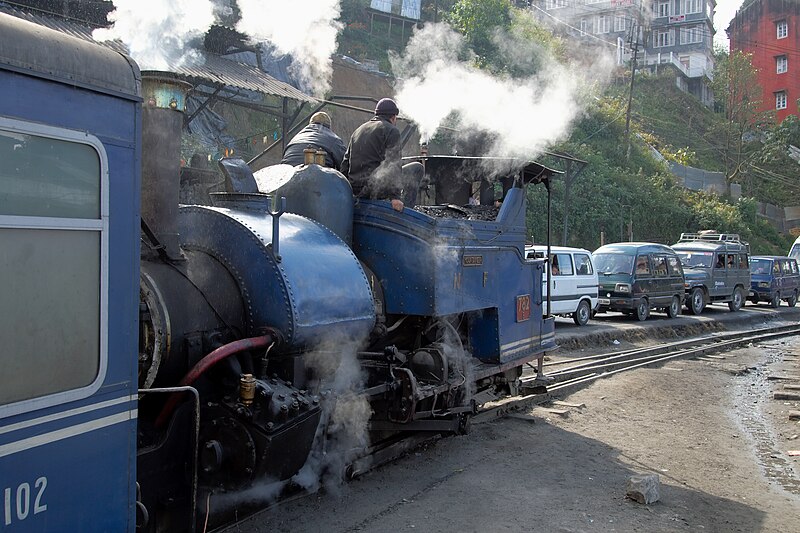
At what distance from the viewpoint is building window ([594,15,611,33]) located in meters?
42.6

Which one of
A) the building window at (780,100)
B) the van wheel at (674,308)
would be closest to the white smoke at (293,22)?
the van wheel at (674,308)

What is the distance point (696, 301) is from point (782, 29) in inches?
1557

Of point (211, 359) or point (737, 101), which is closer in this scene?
point (211, 359)

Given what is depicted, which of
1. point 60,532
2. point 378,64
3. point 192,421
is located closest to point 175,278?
point 192,421

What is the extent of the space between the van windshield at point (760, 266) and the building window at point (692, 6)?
38.8 meters

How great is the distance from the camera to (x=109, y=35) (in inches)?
166

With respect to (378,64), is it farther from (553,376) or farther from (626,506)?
(626,506)

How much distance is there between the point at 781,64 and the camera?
52.3 meters

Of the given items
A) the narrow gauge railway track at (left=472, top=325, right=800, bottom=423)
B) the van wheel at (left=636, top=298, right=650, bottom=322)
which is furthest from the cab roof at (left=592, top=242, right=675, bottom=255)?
the narrow gauge railway track at (left=472, top=325, right=800, bottom=423)

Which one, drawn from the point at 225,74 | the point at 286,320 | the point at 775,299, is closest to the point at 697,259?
the point at 775,299

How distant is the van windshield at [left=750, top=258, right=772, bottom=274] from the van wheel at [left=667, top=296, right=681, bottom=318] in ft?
28.1

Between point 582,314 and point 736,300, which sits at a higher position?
point 736,300

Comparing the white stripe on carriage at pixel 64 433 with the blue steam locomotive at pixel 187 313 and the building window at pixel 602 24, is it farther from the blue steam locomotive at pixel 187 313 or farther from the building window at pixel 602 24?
the building window at pixel 602 24

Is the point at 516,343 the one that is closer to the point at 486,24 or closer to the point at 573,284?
the point at 573,284
